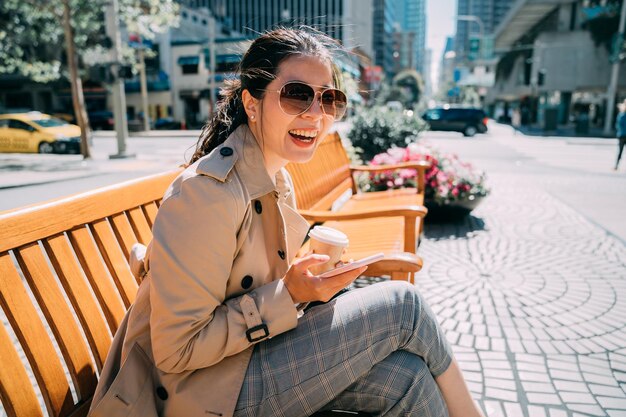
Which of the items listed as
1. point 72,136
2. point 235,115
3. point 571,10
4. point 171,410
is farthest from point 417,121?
point 571,10

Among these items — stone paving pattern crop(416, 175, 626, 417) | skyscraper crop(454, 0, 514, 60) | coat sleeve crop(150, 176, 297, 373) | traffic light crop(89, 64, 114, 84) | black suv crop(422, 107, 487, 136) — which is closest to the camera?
coat sleeve crop(150, 176, 297, 373)

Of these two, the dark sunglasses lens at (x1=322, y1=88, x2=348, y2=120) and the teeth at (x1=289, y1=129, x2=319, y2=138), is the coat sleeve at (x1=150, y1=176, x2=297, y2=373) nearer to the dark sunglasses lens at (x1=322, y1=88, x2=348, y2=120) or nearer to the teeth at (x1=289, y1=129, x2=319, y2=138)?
the teeth at (x1=289, y1=129, x2=319, y2=138)

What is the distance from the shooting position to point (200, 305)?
1.34 metres

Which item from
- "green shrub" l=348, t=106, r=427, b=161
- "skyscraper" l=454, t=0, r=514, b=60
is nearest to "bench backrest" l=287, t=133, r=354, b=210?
"green shrub" l=348, t=106, r=427, b=161

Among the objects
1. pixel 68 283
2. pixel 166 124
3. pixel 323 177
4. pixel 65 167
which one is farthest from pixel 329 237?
pixel 166 124

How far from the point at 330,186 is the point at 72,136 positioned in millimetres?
16657

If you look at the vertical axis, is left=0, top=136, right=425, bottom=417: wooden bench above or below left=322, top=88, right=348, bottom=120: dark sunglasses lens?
below

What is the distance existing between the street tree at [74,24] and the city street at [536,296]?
6.88 m

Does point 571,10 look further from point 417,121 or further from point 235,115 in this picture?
→ point 235,115

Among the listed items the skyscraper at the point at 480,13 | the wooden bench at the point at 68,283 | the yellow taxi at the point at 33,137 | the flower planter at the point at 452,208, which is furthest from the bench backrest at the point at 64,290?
the skyscraper at the point at 480,13

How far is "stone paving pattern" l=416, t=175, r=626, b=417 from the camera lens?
2584mm

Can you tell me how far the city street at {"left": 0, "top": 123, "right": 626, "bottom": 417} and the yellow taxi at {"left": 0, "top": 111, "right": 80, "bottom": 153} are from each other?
10.2 meters

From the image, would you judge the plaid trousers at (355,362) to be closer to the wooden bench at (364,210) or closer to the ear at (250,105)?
the wooden bench at (364,210)

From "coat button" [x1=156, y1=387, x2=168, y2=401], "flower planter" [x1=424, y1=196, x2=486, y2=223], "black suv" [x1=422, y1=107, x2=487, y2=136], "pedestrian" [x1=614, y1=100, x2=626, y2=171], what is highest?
"coat button" [x1=156, y1=387, x2=168, y2=401]
